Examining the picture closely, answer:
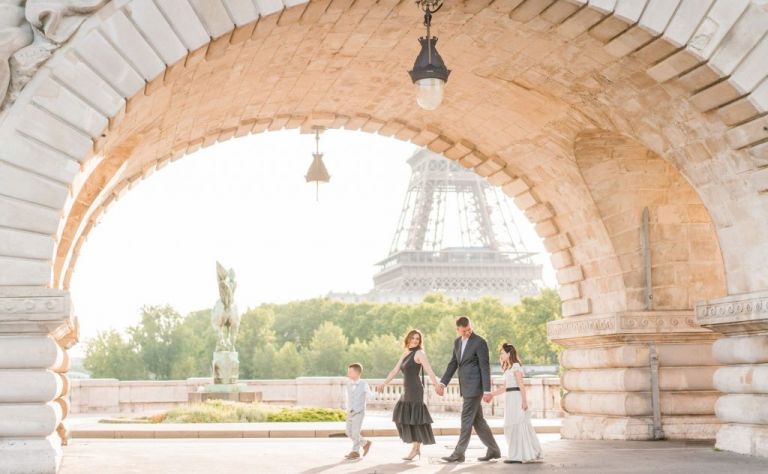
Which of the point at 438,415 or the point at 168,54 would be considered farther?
the point at 438,415

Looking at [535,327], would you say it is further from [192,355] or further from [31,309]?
[31,309]

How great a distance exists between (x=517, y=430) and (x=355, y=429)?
2.41 meters

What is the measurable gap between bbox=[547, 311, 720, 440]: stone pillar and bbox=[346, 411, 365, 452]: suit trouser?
4.75 metres

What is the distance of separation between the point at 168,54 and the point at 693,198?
10099 millimetres

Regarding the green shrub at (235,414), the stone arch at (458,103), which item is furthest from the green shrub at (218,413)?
the stone arch at (458,103)

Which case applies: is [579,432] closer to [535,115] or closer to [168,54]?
[535,115]

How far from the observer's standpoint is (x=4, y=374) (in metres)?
10.2

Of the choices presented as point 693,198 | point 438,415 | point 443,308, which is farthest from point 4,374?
point 443,308

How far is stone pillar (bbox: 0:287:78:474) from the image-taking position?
10055mm

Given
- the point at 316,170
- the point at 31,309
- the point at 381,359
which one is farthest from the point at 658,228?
the point at 381,359

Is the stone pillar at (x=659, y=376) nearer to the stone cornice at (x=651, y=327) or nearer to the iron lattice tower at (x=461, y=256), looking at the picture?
the stone cornice at (x=651, y=327)

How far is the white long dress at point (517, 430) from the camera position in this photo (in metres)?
13.5

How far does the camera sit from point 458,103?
1659 centimetres

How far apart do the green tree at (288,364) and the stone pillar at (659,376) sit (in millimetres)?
71959
